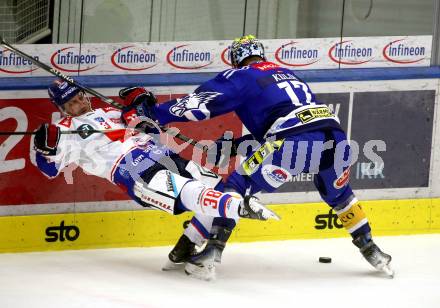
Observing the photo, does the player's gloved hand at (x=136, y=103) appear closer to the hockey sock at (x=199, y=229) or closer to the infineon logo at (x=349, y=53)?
the hockey sock at (x=199, y=229)

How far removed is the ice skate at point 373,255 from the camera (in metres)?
6.29

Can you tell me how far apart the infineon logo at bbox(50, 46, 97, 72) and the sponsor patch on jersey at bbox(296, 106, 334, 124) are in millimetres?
1287

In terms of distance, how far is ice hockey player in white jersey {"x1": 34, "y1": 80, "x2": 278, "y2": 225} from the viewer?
6.04 meters

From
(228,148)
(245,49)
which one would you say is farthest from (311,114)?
(228,148)

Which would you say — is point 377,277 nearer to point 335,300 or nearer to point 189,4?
point 335,300

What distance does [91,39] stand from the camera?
665cm

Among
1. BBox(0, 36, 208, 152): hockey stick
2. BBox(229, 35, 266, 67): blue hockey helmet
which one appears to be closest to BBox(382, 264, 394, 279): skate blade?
BBox(0, 36, 208, 152): hockey stick

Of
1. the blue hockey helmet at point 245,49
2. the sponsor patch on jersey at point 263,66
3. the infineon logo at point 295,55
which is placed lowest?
the sponsor patch on jersey at point 263,66

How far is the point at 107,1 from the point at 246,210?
5.86 feet

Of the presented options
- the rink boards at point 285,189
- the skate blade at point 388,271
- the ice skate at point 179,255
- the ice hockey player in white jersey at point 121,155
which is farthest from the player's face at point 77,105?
the skate blade at point 388,271

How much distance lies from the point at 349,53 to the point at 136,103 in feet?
5.20

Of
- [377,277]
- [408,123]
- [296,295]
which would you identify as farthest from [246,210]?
[408,123]

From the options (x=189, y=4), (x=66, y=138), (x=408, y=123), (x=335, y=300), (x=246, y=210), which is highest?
(x=189, y=4)

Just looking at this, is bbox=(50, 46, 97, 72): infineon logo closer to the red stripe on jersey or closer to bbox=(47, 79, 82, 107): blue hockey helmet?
bbox=(47, 79, 82, 107): blue hockey helmet
